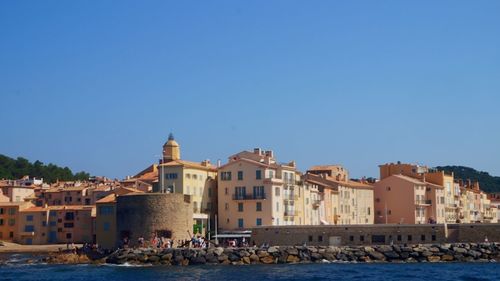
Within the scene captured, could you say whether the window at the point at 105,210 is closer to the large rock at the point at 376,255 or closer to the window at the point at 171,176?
the window at the point at 171,176

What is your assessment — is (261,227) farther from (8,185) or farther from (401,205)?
(8,185)

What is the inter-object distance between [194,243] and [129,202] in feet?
21.9

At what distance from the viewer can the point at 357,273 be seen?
2117 inches

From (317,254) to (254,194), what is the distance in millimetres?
15956

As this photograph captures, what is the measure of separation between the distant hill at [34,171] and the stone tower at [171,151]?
195ft

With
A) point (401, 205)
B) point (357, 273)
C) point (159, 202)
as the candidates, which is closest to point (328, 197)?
point (401, 205)

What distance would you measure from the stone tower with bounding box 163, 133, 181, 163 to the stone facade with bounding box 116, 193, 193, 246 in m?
18.5

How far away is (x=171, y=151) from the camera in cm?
8731

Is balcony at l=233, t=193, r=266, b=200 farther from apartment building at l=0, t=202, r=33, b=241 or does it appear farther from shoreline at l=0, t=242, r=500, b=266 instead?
apartment building at l=0, t=202, r=33, b=241

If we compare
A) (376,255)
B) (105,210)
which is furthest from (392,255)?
(105,210)

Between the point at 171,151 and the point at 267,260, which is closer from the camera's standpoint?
the point at 267,260

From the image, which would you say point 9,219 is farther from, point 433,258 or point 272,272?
point 433,258

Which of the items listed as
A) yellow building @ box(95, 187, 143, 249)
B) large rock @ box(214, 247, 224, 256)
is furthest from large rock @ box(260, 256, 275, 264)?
yellow building @ box(95, 187, 143, 249)

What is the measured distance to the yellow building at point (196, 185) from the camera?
77.8 meters
